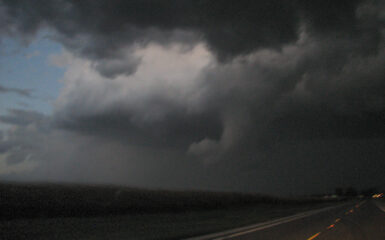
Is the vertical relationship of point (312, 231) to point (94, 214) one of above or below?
below

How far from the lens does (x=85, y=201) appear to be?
28766mm

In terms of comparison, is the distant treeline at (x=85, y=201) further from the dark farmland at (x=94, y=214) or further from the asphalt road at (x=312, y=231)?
the asphalt road at (x=312, y=231)

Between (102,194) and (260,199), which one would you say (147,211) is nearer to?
(102,194)

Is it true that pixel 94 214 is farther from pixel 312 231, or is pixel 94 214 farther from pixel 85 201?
pixel 312 231

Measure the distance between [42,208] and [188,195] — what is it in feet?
83.5

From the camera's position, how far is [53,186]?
30359mm

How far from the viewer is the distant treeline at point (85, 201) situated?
2288cm

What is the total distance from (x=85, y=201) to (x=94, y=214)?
3.31 meters

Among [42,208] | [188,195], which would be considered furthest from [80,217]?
[188,195]

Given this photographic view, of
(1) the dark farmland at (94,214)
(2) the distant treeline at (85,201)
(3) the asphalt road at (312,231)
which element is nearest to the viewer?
(3) the asphalt road at (312,231)

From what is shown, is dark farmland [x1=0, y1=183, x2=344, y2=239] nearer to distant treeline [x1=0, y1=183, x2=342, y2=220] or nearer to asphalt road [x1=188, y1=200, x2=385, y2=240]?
distant treeline [x1=0, y1=183, x2=342, y2=220]

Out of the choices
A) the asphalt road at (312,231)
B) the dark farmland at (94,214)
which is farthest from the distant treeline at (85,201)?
the asphalt road at (312,231)

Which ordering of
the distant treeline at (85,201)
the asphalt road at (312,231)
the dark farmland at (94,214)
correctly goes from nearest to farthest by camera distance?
the asphalt road at (312,231), the dark farmland at (94,214), the distant treeline at (85,201)

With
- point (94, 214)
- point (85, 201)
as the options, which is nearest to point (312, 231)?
point (94, 214)
